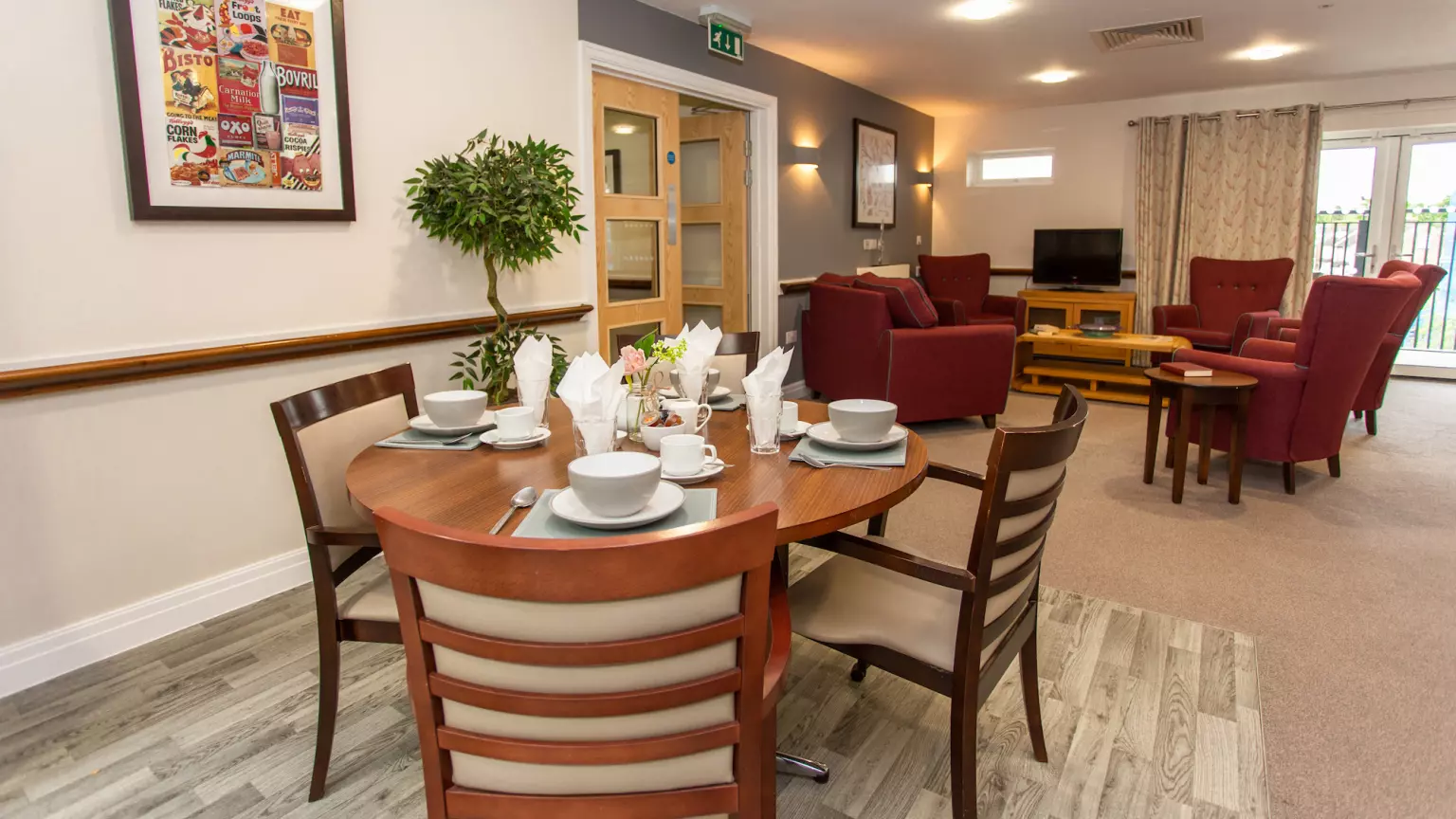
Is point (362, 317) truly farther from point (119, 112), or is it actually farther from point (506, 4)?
point (506, 4)

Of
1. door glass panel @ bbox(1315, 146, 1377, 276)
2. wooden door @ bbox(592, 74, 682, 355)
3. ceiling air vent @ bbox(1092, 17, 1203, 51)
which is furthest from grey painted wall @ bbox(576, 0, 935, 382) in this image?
door glass panel @ bbox(1315, 146, 1377, 276)

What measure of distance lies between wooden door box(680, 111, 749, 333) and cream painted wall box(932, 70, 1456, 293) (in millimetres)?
3528

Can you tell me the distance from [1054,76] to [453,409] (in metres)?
5.73

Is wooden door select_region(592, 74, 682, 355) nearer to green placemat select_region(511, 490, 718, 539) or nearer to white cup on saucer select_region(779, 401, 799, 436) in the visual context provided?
white cup on saucer select_region(779, 401, 799, 436)

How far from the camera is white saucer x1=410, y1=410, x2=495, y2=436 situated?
1.91 metres

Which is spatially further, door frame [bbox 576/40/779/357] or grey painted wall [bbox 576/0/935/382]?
grey painted wall [bbox 576/0/935/382]

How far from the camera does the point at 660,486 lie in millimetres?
1455

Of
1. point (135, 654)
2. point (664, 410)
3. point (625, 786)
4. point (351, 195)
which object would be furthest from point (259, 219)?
point (625, 786)

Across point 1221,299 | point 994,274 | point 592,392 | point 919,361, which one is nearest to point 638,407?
point 592,392

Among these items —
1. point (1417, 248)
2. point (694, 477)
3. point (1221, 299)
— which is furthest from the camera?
point (1417, 248)

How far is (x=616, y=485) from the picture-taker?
4.14ft

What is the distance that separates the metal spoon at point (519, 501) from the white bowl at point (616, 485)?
0.13 metres

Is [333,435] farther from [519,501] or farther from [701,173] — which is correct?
[701,173]

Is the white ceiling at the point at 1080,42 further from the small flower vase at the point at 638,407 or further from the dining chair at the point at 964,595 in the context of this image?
the dining chair at the point at 964,595
